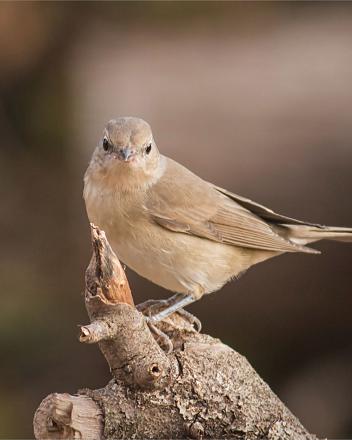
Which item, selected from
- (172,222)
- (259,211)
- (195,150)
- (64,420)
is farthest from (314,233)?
(195,150)

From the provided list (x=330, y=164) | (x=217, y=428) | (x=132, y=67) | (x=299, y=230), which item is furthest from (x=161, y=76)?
(x=217, y=428)

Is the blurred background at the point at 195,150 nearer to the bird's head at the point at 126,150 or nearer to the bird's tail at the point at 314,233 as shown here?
the bird's tail at the point at 314,233

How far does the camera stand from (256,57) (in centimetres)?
1055

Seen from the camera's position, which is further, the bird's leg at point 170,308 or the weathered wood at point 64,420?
the bird's leg at point 170,308

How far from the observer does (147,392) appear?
13.0ft

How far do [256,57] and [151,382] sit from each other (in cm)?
727

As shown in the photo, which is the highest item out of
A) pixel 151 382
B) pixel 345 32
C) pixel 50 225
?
pixel 345 32

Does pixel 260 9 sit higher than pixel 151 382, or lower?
higher

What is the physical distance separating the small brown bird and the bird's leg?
0.01m

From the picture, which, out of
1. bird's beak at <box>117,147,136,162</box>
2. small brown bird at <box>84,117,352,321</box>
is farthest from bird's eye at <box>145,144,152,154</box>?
bird's beak at <box>117,147,136,162</box>

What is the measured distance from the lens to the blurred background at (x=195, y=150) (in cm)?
804

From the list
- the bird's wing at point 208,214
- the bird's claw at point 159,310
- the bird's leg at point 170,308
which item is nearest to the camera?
the bird's leg at point 170,308

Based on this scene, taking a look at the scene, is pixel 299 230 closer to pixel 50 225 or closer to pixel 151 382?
pixel 151 382

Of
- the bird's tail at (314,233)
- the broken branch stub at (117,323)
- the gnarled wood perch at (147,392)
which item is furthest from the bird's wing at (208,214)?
the broken branch stub at (117,323)
